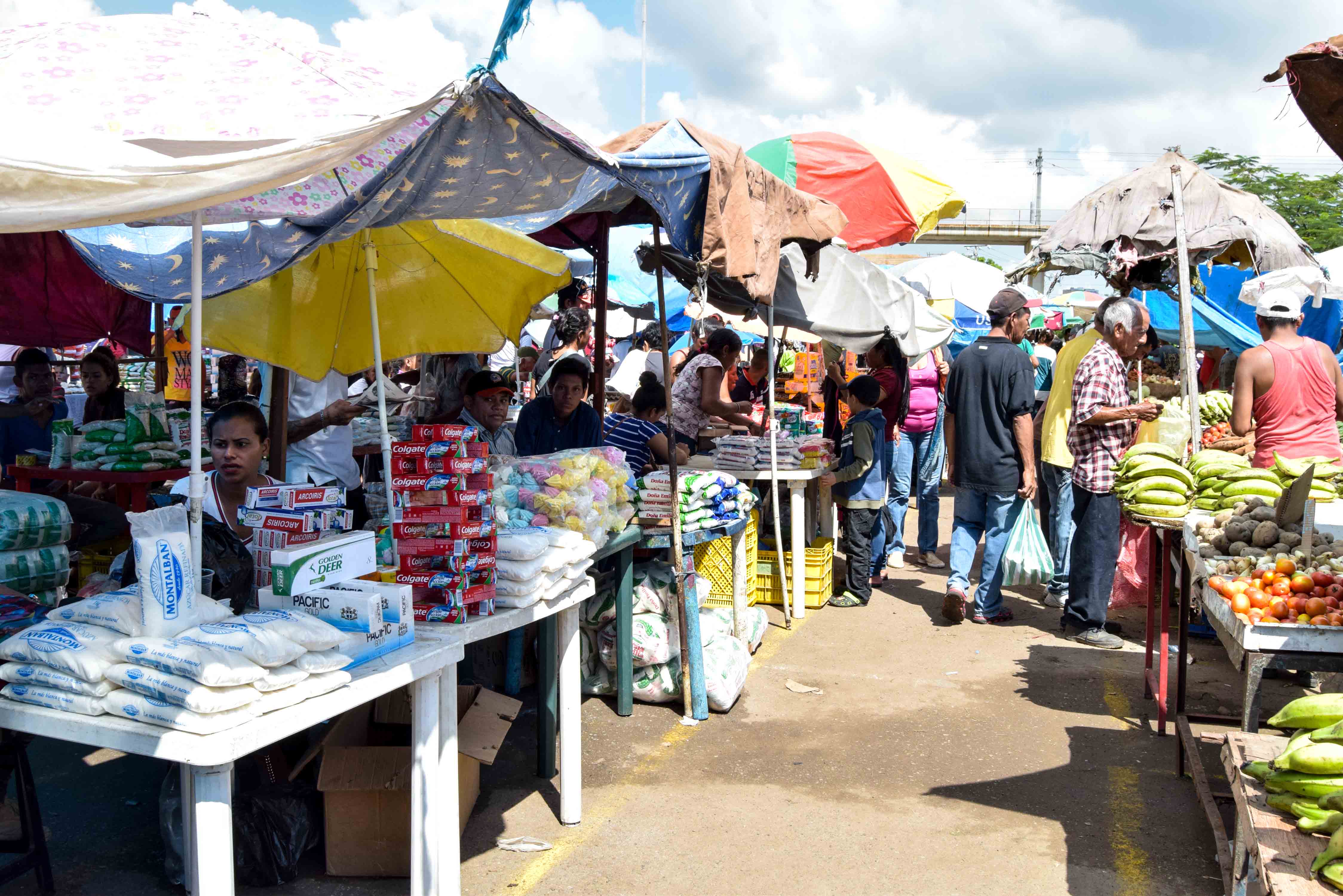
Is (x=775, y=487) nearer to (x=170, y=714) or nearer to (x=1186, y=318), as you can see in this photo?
(x=1186, y=318)

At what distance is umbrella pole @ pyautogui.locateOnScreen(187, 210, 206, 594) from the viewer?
2.88 meters

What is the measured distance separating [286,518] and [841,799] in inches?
109

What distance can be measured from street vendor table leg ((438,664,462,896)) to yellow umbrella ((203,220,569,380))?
7.36 ft

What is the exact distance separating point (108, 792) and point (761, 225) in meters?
4.00

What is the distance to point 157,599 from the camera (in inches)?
102

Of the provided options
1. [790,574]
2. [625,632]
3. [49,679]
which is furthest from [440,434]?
[790,574]

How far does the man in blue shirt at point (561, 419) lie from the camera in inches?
237

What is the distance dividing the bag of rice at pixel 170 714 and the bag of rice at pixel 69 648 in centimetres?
8

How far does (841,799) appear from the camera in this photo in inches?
177

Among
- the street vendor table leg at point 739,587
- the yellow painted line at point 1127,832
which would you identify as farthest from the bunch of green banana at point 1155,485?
the street vendor table leg at point 739,587

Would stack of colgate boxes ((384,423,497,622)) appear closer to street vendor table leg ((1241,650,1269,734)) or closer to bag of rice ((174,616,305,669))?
bag of rice ((174,616,305,669))

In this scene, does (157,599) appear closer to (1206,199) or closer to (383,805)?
(383,805)

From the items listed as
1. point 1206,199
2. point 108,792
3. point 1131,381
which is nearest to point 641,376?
point 1131,381

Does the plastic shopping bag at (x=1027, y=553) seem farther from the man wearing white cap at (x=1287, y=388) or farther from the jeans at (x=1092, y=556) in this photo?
the man wearing white cap at (x=1287, y=388)
